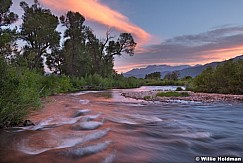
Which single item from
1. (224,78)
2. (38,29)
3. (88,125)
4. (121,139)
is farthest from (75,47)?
(121,139)

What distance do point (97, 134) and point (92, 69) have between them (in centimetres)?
3662

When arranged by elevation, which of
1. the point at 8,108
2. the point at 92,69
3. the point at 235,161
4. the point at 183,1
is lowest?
the point at 235,161

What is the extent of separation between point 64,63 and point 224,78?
30.6 metres

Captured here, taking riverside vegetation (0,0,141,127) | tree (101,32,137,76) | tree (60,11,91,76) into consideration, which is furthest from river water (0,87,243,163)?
tree (101,32,137,76)

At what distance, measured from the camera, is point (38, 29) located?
33.9 m

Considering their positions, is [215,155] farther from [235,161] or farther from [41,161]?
[41,161]

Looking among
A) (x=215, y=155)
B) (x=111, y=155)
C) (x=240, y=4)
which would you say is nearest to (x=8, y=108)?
(x=111, y=155)

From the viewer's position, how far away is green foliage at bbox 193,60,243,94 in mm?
16047

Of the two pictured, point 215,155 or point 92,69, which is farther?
point 92,69

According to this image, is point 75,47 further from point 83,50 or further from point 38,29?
point 38,29

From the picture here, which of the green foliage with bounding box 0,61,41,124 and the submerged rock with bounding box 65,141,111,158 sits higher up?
the green foliage with bounding box 0,61,41,124

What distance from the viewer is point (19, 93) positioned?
20.3ft

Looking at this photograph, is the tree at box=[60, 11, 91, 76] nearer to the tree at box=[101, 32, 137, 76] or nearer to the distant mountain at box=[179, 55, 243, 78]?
the tree at box=[101, 32, 137, 76]

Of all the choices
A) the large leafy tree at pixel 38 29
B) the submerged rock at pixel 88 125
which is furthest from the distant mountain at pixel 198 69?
the large leafy tree at pixel 38 29
